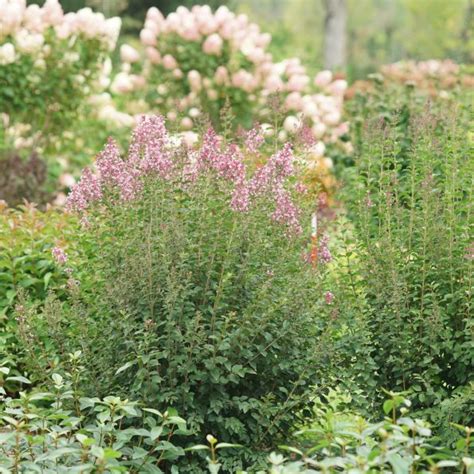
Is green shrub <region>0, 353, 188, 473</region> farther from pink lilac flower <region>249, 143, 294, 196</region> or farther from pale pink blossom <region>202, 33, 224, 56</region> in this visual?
pale pink blossom <region>202, 33, 224, 56</region>

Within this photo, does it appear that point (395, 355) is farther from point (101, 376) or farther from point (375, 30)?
point (375, 30)

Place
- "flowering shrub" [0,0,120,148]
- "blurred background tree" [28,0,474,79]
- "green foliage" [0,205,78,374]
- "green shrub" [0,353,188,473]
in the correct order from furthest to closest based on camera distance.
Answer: "blurred background tree" [28,0,474,79]
"flowering shrub" [0,0,120,148]
"green foliage" [0,205,78,374]
"green shrub" [0,353,188,473]

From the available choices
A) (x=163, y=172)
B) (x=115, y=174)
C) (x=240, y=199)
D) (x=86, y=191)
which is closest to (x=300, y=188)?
(x=240, y=199)

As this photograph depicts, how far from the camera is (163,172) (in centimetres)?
390

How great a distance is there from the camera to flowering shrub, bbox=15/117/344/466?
12.4ft

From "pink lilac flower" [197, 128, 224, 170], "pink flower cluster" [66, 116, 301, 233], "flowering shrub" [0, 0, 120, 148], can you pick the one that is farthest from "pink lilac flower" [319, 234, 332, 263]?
"flowering shrub" [0, 0, 120, 148]

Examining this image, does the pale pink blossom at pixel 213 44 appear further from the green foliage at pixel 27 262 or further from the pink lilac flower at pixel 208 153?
the pink lilac flower at pixel 208 153

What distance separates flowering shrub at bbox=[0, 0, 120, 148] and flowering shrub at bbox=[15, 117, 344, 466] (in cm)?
588

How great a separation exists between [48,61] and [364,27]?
3409 cm

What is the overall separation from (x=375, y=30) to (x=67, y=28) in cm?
3527

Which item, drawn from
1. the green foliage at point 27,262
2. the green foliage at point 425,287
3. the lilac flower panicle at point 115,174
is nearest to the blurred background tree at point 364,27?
the green foliage at point 27,262

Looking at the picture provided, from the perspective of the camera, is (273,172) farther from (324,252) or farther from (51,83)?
(51,83)

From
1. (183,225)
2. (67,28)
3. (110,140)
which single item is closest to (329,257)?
(183,225)

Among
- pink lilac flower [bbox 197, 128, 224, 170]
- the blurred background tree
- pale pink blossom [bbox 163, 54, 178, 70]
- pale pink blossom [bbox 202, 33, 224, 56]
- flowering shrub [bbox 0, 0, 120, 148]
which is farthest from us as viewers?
the blurred background tree
